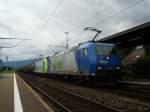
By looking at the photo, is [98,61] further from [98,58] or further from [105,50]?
[105,50]

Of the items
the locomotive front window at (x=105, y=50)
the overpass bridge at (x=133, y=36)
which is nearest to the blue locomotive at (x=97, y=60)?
the locomotive front window at (x=105, y=50)

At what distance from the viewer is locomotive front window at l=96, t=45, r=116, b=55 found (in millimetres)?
22737

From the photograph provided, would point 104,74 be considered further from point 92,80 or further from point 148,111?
point 148,111

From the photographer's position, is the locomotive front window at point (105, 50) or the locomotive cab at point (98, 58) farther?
the locomotive front window at point (105, 50)

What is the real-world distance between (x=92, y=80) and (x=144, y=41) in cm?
780

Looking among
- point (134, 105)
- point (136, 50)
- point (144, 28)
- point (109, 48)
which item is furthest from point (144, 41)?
point (136, 50)

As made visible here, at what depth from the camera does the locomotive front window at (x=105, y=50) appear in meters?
22.7

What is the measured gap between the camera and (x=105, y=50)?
75.6ft

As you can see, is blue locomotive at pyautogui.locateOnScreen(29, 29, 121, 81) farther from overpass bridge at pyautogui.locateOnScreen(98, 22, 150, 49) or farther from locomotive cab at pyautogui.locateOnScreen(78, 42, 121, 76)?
overpass bridge at pyautogui.locateOnScreen(98, 22, 150, 49)

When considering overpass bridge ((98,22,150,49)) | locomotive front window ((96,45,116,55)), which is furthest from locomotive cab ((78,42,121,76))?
overpass bridge ((98,22,150,49))

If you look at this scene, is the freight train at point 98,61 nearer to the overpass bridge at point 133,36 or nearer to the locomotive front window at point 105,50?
the locomotive front window at point 105,50

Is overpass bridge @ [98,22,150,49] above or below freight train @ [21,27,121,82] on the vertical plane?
above

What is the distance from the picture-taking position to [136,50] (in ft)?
160

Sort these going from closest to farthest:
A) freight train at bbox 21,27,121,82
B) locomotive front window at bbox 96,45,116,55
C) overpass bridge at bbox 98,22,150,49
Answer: freight train at bbox 21,27,121,82
locomotive front window at bbox 96,45,116,55
overpass bridge at bbox 98,22,150,49
